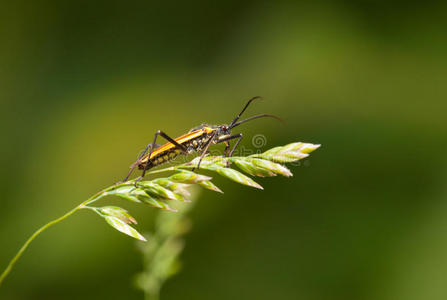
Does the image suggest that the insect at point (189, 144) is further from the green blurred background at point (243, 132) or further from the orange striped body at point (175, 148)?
the green blurred background at point (243, 132)

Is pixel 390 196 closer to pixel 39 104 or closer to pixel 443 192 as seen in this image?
pixel 443 192

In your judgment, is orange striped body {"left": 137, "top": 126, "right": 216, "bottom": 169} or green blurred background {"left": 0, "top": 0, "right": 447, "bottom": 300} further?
green blurred background {"left": 0, "top": 0, "right": 447, "bottom": 300}

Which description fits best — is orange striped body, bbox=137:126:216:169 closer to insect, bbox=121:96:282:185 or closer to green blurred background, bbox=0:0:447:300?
insect, bbox=121:96:282:185

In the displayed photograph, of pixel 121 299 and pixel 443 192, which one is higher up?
pixel 443 192

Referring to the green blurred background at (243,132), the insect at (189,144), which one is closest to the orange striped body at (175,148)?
the insect at (189,144)

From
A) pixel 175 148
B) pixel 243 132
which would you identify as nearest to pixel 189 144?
pixel 175 148

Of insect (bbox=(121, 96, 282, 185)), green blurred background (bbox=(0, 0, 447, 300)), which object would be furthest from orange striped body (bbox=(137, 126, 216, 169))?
green blurred background (bbox=(0, 0, 447, 300))

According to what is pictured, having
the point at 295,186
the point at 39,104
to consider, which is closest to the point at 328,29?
the point at 295,186

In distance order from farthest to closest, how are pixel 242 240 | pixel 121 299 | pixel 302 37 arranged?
1. pixel 302 37
2. pixel 242 240
3. pixel 121 299

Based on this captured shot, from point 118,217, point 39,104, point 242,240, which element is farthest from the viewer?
point 39,104
